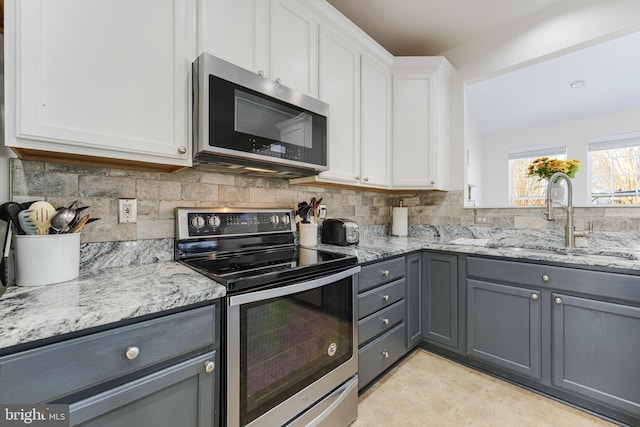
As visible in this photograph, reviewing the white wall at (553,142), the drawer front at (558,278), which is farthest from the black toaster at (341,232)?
the white wall at (553,142)

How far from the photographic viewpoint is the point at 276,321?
1118mm

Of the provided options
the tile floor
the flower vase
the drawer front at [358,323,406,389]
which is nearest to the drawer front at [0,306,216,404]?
the drawer front at [358,323,406,389]

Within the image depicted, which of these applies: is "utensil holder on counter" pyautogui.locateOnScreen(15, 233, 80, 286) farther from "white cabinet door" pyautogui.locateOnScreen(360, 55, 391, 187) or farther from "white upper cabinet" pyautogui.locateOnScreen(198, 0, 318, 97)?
"white cabinet door" pyautogui.locateOnScreen(360, 55, 391, 187)

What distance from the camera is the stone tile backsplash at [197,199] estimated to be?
1143 mm

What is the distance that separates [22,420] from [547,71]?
4328 mm

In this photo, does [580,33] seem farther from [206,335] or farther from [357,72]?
[206,335]

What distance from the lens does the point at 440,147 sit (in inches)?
98.2

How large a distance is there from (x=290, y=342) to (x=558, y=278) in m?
1.58

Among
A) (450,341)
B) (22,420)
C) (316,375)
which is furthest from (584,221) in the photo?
(22,420)

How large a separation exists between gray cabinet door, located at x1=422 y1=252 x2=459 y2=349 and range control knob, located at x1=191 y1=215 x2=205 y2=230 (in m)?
1.62

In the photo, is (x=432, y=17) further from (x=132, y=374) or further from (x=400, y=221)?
(x=132, y=374)

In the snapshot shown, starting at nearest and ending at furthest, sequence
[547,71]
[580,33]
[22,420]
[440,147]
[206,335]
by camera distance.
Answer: [22,420] < [206,335] < [580,33] < [440,147] < [547,71]

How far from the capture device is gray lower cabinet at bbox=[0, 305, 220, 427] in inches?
25.4

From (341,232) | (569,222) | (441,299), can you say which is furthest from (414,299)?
(569,222)
